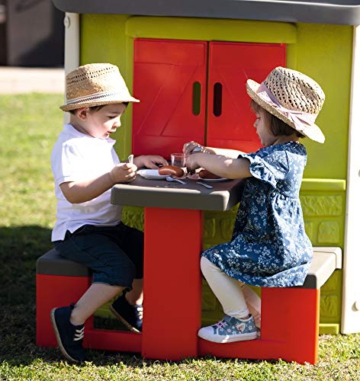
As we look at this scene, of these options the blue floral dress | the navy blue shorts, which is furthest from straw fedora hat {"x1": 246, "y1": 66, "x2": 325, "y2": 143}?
the navy blue shorts

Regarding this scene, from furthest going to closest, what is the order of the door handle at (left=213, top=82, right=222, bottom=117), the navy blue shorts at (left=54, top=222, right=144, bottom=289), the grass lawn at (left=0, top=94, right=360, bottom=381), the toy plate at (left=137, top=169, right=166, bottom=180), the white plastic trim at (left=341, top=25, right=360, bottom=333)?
the door handle at (left=213, top=82, right=222, bottom=117) → the white plastic trim at (left=341, top=25, right=360, bottom=333) → the toy plate at (left=137, top=169, right=166, bottom=180) → the navy blue shorts at (left=54, top=222, right=144, bottom=289) → the grass lawn at (left=0, top=94, right=360, bottom=381)

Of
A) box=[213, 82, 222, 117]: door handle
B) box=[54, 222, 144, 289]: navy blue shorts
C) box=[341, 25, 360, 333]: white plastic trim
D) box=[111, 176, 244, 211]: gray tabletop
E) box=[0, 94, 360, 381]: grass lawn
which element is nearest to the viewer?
box=[111, 176, 244, 211]: gray tabletop

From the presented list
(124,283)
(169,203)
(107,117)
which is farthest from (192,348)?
(107,117)

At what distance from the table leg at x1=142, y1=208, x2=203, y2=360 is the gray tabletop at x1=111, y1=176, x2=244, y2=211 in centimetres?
10

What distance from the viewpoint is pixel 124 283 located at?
4.20 m

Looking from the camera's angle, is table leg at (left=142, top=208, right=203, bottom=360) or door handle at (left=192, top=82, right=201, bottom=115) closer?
table leg at (left=142, top=208, right=203, bottom=360)

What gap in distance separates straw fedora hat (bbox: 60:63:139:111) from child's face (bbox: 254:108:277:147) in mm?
605

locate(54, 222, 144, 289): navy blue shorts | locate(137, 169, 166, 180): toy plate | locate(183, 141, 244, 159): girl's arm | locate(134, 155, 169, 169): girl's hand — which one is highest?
locate(183, 141, 244, 159): girl's arm

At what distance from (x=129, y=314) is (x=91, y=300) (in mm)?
451

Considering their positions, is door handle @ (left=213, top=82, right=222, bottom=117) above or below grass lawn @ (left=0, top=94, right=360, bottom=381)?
above

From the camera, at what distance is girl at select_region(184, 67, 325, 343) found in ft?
13.4

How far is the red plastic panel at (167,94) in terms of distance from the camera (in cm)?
463

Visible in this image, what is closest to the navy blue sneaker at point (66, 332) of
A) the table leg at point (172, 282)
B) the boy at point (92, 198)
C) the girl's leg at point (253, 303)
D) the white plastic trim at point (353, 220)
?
the boy at point (92, 198)

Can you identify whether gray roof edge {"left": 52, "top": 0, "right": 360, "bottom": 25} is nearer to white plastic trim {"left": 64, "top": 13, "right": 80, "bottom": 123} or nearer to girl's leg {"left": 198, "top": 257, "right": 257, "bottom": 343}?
white plastic trim {"left": 64, "top": 13, "right": 80, "bottom": 123}
